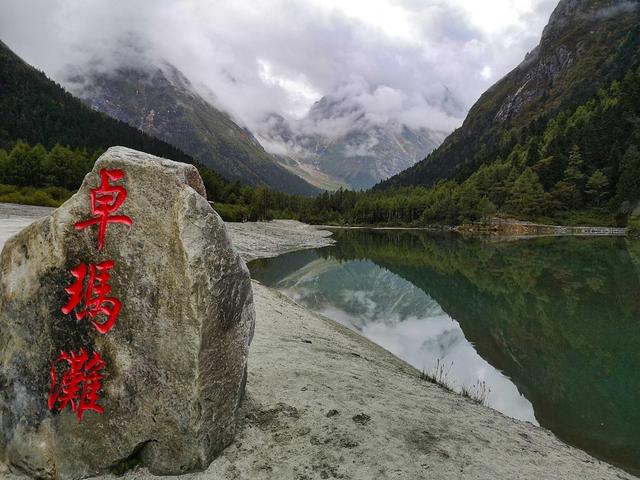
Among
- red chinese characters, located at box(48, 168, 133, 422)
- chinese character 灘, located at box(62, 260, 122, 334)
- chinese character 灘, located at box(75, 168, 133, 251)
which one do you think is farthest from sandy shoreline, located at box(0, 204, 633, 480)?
chinese character 灘, located at box(75, 168, 133, 251)

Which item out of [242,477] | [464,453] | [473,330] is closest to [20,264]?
[242,477]

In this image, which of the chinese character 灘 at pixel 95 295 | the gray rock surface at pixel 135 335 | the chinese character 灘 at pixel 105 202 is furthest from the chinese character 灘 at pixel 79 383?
the chinese character 灘 at pixel 105 202

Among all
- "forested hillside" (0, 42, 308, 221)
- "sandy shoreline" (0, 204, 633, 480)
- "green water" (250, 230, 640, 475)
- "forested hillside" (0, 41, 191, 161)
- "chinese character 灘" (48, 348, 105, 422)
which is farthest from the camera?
"forested hillside" (0, 41, 191, 161)

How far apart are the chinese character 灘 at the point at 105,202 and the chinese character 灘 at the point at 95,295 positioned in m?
0.35

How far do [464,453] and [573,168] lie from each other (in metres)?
125

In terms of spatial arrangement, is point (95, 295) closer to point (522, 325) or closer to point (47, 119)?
point (522, 325)

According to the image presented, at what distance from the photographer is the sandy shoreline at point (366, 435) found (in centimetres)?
621

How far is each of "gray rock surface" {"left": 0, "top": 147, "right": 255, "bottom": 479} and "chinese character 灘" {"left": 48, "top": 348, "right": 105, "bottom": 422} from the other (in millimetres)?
110

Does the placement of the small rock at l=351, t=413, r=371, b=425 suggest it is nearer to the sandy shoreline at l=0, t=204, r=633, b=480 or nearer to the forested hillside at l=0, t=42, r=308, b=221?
the sandy shoreline at l=0, t=204, r=633, b=480

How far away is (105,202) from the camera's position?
588 centimetres

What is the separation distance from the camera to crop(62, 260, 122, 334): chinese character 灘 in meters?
5.84

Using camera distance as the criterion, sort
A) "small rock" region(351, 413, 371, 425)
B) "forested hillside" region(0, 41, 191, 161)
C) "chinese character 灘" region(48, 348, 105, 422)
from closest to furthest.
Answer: "chinese character 灘" region(48, 348, 105, 422) → "small rock" region(351, 413, 371, 425) → "forested hillside" region(0, 41, 191, 161)

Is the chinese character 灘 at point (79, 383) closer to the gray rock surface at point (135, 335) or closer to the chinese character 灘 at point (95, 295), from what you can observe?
the gray rock surface at point (135, 335)

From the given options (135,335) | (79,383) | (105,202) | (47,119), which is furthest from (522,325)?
(47,119)
